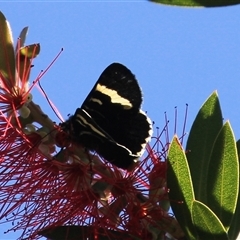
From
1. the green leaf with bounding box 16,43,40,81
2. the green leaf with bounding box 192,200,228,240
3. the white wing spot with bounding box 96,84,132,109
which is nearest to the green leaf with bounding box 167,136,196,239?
the green leaf with bounding box 192,200,228,240

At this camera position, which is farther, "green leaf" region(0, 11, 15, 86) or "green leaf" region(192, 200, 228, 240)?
A: "green leaf" region(0, 11, 15, 86)

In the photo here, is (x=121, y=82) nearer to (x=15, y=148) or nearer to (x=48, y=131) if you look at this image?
(x=48, y=131)

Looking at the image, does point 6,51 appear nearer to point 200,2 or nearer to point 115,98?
point 115,98

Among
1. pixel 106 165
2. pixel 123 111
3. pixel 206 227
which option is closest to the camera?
pixel 206 227

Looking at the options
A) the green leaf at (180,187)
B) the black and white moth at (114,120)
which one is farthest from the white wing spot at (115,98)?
the green leaf at (180,187)

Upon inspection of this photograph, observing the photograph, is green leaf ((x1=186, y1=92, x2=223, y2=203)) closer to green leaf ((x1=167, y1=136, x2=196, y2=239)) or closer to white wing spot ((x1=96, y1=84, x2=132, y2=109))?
green leaf ((x1=167, y1=136, x2=196, y2=239))

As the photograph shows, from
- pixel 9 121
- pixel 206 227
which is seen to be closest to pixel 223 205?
pixel 206 227
